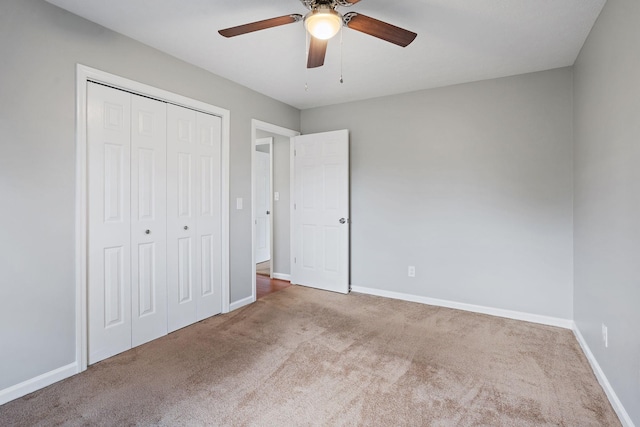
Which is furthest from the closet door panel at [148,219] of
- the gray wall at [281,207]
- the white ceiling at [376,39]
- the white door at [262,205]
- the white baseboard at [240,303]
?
the white door at [262,205]

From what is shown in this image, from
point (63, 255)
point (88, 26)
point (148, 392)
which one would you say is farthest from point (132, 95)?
point (148, 392)

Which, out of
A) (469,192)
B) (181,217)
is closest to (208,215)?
(181,217)

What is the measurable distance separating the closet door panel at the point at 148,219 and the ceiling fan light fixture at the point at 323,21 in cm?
161

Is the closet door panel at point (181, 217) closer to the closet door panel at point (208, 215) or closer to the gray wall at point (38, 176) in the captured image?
the closet door panel at point (208, 215)

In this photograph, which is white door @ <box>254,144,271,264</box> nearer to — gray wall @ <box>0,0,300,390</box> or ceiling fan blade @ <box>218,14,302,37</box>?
gray wall @ <box>0,0,300,390</box>

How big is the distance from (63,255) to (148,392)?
41.4 inches

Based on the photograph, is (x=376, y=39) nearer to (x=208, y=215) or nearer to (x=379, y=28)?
(x=379, y=28)

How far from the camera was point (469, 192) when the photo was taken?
3.43m

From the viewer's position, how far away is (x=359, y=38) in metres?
2.49

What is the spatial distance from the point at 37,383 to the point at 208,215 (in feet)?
5.57

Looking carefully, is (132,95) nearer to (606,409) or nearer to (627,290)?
(627,290)

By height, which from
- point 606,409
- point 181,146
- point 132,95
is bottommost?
point 606,409

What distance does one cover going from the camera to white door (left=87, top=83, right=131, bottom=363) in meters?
2.30

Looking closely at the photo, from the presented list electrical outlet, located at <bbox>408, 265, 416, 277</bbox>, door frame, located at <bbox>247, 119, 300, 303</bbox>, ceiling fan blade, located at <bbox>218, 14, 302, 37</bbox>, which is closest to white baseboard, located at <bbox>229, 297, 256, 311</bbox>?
door frame, located at <bbox>247, 119, 300, 303</bbox>
